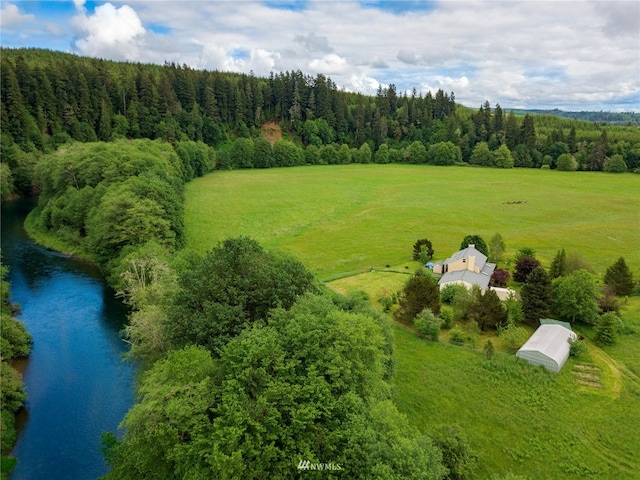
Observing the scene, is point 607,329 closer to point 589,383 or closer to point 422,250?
point 589,383

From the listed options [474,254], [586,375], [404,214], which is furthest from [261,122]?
[586,375]

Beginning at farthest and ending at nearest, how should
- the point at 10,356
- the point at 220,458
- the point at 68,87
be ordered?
the point at 68,87
the point at 10,356
the point at 220,458

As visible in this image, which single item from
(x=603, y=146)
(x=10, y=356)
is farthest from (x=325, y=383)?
(x=603, y=146)

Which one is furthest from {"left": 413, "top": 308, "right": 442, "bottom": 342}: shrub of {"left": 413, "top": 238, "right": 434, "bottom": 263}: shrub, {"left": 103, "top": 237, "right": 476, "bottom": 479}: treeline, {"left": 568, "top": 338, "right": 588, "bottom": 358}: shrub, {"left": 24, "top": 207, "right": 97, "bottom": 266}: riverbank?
{"left": 24, "top": 207, "right": 97, "bottom": 266}: riverbank

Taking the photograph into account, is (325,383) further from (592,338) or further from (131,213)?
(131,213)

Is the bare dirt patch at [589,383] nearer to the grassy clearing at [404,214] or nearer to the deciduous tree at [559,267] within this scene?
the deciduous tree at [559,267]
